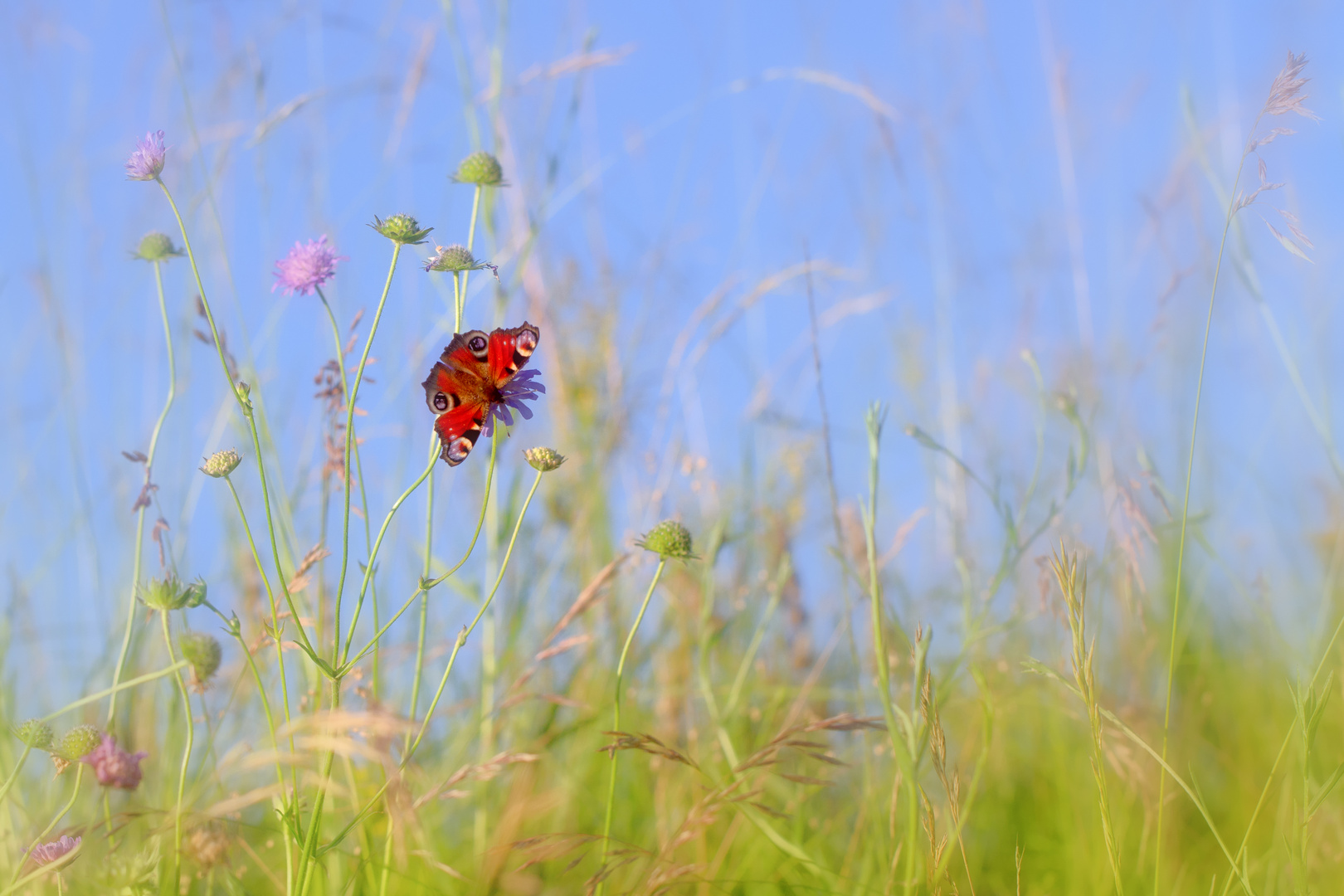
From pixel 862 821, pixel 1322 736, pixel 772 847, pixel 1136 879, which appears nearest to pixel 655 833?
pixel 772 847

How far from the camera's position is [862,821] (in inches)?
60.8

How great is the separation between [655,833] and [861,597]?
1.90ft

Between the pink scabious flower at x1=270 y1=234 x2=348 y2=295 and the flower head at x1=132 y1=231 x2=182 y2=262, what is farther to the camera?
the flower head at x1=132 y1=231 x2=182 y2=262

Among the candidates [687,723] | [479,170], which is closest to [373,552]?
[479,170]

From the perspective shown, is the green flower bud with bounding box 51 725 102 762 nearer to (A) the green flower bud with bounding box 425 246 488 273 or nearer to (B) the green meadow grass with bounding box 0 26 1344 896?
(B) the green meadow grass with bounding box 0 26 1344 896

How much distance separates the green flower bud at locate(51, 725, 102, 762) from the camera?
39.6 inches

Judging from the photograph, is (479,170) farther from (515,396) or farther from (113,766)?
(113,766)

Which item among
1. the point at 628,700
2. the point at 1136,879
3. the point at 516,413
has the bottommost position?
the point at 1136,879

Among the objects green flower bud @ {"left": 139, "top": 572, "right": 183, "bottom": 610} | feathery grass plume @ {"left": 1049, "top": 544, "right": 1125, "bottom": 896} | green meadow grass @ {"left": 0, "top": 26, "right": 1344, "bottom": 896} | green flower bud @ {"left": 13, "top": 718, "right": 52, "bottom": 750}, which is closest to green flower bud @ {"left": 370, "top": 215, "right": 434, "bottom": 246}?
green meadow grass @ {"left": 0, "top": 26, "right": 1344, "bottom": 896}

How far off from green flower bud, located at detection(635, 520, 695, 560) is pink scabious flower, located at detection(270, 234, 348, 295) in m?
0.44

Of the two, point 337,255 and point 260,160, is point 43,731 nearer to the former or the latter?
point 337,255

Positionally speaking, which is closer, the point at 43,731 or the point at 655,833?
the point at 43,731

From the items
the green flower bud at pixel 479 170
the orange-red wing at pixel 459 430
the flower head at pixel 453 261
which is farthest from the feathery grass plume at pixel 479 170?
the orange-red wing at pixel 459 430

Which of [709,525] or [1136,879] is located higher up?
[709,525]
